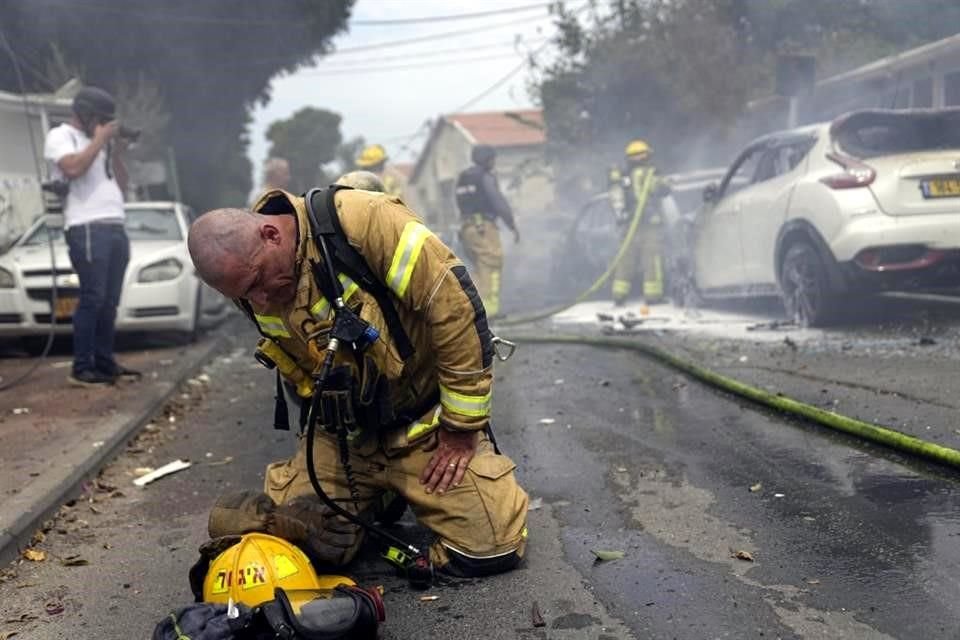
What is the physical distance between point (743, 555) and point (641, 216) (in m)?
7.63

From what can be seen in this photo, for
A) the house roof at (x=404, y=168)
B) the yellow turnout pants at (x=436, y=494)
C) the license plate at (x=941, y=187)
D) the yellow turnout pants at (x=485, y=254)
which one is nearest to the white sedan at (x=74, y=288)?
the yellow turnout pants at (x=485, y=254)

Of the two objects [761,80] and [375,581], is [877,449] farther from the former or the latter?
[761,80]

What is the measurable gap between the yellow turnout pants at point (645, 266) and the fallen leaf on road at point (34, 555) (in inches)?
305

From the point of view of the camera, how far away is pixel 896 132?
6938mm

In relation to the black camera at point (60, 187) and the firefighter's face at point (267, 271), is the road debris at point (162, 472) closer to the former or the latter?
the firefighter's face at point (267, 271)

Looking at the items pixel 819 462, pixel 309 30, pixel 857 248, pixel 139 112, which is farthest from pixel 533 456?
pixel 309 30

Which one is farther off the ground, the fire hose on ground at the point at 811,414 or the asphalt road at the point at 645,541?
the fire hose on ground at the point at 811,414

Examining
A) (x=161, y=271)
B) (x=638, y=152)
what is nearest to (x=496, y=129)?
(x=638, y=152)

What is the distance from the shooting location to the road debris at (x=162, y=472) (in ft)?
15.3

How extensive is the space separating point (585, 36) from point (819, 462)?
56.8 ft

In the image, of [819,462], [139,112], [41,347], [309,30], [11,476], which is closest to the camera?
[819,462]

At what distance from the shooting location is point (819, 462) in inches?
156

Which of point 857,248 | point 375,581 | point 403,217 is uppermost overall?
point 403,217

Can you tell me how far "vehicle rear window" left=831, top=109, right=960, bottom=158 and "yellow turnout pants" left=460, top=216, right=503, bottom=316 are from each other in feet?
13.0
